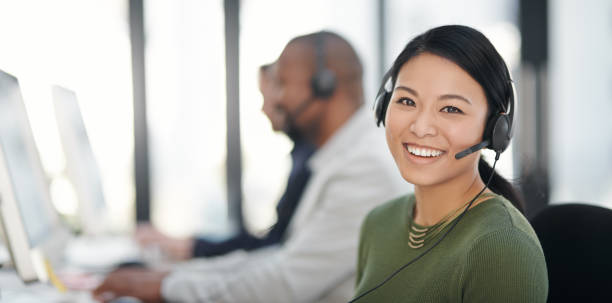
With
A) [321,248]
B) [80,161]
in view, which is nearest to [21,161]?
[80,161]

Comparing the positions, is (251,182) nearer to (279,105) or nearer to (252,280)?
(279,105)

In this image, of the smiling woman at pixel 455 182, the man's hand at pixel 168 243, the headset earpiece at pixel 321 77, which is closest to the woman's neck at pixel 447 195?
the smiling woman at pixel 455 182

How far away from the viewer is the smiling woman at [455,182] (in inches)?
25.8

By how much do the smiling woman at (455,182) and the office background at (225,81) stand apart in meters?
2.07

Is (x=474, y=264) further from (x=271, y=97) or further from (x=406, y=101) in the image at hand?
(x=271, y=97)

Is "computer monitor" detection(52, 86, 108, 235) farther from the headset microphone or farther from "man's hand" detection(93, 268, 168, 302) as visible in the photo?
the headset microphone

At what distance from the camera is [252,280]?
126 centimetres

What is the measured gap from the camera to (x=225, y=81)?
2.90 metres

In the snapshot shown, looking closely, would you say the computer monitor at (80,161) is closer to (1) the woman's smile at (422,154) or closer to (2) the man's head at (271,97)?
(2) the man's head at (271,97)

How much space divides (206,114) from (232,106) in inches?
6.7

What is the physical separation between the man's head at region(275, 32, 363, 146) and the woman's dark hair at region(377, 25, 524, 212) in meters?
0.69

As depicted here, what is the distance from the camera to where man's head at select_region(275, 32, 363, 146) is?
1.49 m

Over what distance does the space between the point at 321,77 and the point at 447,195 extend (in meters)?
0.74

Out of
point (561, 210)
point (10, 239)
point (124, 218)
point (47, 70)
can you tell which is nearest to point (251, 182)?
point (124, 218)
